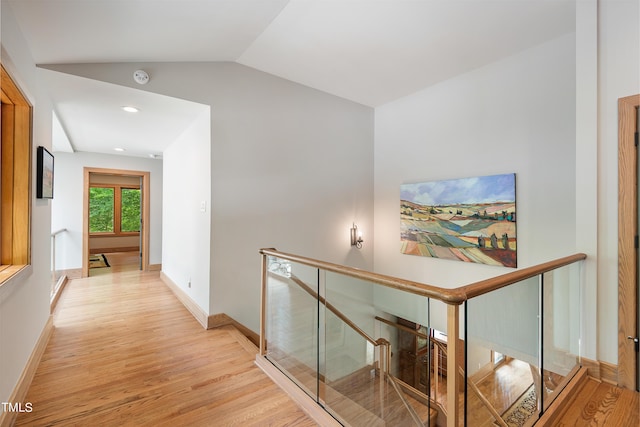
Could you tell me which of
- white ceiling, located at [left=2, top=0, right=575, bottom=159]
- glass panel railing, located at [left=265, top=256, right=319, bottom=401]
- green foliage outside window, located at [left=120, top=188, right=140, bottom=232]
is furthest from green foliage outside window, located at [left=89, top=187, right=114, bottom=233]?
glass panel railing, located at [left=265, top=256, right=319, bottom=401]

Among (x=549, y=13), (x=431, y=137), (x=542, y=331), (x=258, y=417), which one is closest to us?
(x=258, y=417)

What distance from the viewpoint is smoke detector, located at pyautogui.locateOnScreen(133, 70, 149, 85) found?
2.88m

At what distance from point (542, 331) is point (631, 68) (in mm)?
1956

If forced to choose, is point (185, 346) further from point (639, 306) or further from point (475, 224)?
point (639, 306)

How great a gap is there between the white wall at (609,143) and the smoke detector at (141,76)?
12.6 ft

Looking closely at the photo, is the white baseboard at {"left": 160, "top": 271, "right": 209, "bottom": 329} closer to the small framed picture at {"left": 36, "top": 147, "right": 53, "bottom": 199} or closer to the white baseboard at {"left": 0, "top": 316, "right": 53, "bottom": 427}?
the white baseboard at {"left": 0, "top": 316, "right": 53, "bottom": 427}

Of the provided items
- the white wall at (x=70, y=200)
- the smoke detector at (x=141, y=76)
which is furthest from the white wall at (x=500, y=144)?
the white wall at (x=70, y=200)

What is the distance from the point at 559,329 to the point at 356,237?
108 inches

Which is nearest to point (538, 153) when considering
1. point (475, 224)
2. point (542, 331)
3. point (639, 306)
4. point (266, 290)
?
point (475, 224)

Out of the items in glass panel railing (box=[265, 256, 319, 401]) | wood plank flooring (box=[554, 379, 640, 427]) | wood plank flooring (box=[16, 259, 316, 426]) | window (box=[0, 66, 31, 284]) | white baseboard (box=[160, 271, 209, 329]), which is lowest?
wood plank flooring (box=[16, 259, 316, 426])

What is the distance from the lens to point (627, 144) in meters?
2.11

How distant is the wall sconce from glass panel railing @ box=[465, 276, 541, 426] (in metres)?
2.79

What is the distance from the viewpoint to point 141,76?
9.49ft

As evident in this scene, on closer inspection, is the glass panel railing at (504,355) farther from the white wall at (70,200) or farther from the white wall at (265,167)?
the white wall at (70,200)
